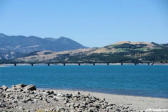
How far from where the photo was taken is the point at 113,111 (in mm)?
28484

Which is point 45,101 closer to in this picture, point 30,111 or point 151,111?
point 30,111

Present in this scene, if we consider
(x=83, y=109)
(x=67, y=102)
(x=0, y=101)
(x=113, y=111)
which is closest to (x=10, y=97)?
(x=0, y=101)

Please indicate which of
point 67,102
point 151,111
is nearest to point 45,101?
point 67,102

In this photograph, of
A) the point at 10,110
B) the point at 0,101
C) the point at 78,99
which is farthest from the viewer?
the point at 78,99

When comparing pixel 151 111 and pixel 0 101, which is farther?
pixel 151 111

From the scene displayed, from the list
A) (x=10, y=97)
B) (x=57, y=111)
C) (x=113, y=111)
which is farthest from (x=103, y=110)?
(x=10, y=97)

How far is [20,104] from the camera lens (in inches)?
1065

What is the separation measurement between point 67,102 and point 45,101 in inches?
75.1

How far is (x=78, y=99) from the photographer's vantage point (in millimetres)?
31938

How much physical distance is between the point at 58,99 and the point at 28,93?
340cm

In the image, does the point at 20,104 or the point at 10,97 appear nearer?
the point at 20,104

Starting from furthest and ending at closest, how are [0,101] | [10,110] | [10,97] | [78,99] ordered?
[78,99] < [10,97] < [0,101] < [10,110]

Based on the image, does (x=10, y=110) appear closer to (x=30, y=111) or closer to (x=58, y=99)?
(x=30, y=111)

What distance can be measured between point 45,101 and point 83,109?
3.37 m
